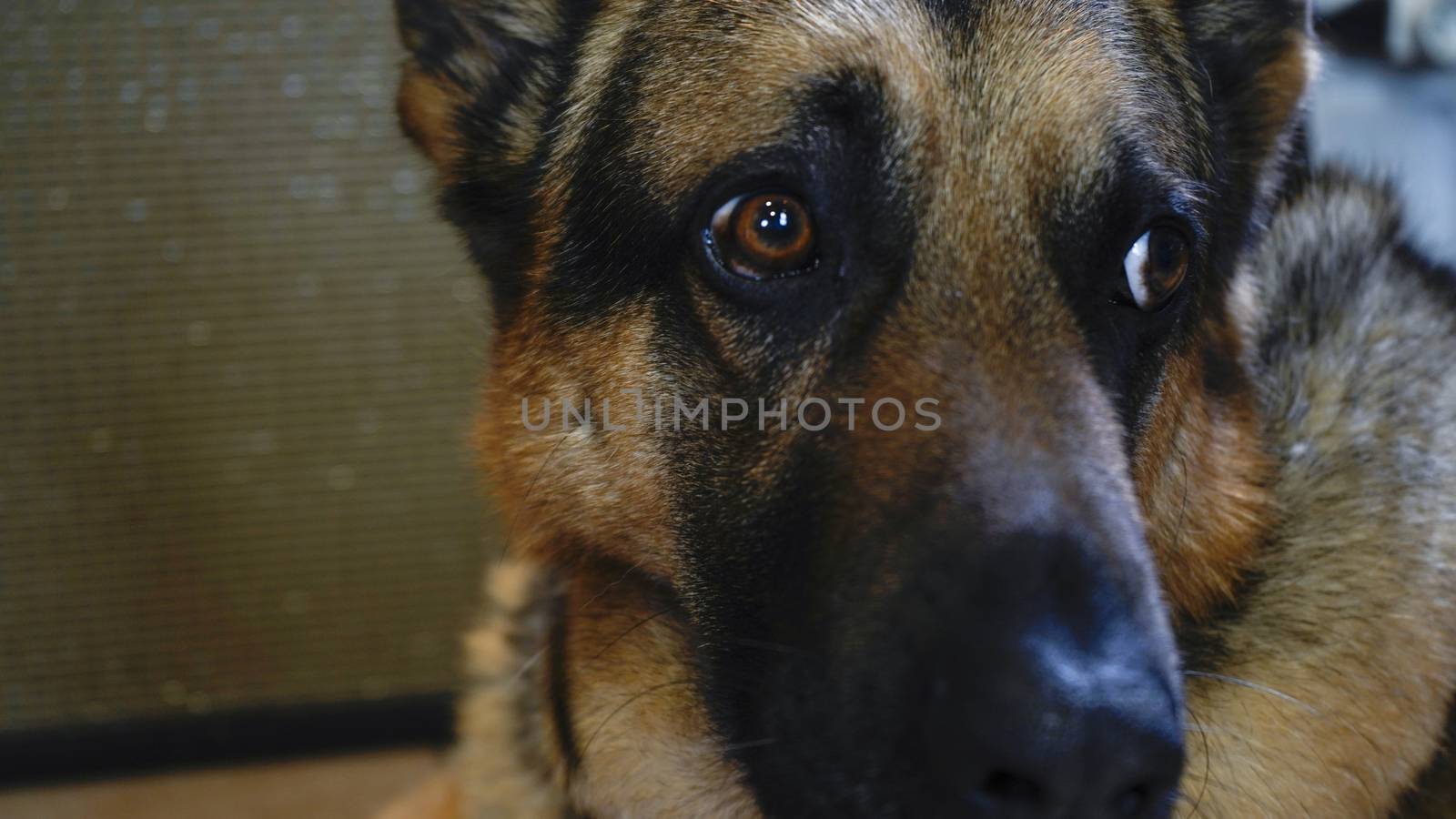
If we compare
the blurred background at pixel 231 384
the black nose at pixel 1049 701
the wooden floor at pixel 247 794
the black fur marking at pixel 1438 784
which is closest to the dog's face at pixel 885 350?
the black nose at pixel 1049 701

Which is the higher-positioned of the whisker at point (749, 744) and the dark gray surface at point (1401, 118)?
the dark gray surface at point (1401, 118)

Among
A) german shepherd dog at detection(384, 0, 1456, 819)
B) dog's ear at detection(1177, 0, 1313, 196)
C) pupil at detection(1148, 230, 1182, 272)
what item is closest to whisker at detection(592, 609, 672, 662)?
german shepherd dog at detection(384, 0, 1456, 819)

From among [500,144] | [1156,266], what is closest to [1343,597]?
[1156,266]

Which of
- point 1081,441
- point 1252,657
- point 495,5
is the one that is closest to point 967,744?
point 1081,441

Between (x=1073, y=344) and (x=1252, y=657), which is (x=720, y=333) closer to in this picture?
(x=1073, y=344)

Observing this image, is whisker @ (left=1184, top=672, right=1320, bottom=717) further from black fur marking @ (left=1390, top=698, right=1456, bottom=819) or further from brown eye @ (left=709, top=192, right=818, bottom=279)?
brown eye @ (left=709, top=192, right=818, bottom=279)

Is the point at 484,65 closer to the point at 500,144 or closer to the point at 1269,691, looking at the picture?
the point at 500,144

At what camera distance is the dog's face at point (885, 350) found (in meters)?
0.99

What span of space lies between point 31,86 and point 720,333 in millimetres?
1904

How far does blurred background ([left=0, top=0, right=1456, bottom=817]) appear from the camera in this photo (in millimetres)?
2471

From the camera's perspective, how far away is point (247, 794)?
8.34ft

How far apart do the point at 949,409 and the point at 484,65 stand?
30.7 inches

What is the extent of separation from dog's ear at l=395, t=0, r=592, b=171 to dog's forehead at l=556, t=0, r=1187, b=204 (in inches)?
8.9

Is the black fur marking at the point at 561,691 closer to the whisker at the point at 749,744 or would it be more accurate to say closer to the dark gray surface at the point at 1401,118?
the whisker at the point at 749,744
